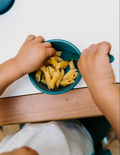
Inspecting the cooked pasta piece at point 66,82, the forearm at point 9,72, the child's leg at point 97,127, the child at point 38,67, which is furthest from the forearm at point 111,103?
the child's leg at point 97,127

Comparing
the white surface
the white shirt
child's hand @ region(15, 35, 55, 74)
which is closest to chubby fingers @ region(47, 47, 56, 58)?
child's hand @ region(15, 35, 55, 74)

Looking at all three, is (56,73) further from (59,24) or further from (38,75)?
(59,24)

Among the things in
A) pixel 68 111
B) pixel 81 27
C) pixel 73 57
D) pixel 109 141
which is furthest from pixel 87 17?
pixel 109 141

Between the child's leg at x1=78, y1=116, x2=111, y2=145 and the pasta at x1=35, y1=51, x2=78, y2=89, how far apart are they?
0.37 meters

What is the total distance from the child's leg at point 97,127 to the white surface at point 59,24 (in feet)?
1.11

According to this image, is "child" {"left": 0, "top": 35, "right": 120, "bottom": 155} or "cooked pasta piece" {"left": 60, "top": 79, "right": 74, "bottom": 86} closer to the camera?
"child" {"left": 0, "top": 35, "right": 120, "bottom": 155}

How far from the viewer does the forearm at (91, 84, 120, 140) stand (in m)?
0.30

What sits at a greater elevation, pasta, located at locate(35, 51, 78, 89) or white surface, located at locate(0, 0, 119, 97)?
white surface, located at locate(0, 0, 119, 97)

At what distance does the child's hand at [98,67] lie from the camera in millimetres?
303

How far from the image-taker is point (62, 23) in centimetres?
51

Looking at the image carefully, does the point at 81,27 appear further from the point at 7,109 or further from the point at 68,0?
the point at 7,109

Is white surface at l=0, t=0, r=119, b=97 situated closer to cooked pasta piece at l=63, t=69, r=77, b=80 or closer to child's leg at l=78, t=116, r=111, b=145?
cooked pasta piece at l=63, t=69, r=77, b=80

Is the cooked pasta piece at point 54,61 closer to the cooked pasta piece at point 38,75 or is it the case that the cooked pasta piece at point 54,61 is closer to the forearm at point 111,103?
the cooked pasta piece at point 38,75

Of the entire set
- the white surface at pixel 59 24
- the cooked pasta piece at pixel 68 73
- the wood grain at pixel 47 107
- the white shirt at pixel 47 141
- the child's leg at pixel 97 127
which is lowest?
the child's leg at pixel 97 127
